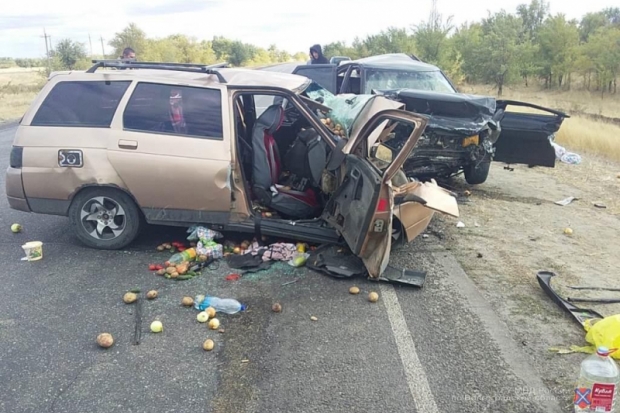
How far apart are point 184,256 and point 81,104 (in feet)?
6.34

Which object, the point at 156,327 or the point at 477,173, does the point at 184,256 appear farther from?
the point at 477,173

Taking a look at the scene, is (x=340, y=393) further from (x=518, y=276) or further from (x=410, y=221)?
(x=518, y=276)

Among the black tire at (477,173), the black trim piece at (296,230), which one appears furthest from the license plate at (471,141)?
the black trim piece at (296,230)

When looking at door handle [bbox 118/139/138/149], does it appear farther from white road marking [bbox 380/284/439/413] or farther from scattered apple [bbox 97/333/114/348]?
white road marking [bbox 380/284/439/413]

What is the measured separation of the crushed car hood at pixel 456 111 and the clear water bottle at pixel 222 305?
439 centimetres

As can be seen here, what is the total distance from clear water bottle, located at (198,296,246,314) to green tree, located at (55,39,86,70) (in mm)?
61450

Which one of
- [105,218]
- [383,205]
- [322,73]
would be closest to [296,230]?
[383,205]

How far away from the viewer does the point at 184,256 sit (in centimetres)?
548

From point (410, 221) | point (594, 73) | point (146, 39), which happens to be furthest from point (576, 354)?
point (146, 39)

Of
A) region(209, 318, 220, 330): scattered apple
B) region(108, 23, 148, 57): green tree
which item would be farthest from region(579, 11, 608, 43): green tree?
region(209, 318, 220, 330): scattered apple

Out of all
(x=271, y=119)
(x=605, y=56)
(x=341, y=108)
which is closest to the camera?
(x=271, y=119)

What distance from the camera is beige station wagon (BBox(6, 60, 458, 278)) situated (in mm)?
5453

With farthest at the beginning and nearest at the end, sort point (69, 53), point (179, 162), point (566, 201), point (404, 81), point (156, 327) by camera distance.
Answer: point (69, 53)
point (404, 81)
point (566, 201)
point (179, 162)
point (156, 327)

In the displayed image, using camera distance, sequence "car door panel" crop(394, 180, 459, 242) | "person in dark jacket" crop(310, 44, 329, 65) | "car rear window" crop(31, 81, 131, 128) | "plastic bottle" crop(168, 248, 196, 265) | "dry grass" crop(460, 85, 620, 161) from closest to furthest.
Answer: "car door panel" crop(394, 180, 459, 242)
"plastic bottle" crop(168, 248, 196, 265)
"car rear window" crop(31, 81, 131, 128)
"person in dark jacket" crop(310, 44, 329, 65)
"dry grass" crop(460, 85, 620, 161)
